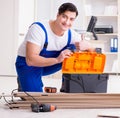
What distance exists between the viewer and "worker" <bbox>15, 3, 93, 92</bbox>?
219 centimetres

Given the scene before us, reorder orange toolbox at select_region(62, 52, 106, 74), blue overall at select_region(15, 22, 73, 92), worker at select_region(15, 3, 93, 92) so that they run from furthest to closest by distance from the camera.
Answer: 1. blue overall at select_region(15, 22, 73, 92)
2. worker at select_region(15, 3, 93, 92)
3. orange toolbox at select_region(62, 52, 106, 74)

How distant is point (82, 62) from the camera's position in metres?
1.92

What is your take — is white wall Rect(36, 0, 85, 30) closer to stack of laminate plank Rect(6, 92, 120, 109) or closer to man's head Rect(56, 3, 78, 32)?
man's head Rect(56, 3, 78, 32)

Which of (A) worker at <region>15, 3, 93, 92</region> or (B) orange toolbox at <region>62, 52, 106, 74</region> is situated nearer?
(B) orange toolbox at <region>62, 52, 106, 74</region>

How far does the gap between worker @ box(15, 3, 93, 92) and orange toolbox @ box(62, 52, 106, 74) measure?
53 millimetres

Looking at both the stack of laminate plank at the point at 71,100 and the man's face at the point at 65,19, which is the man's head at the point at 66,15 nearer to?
the man's face at the point at 65,19

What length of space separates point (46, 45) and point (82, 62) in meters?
0.50

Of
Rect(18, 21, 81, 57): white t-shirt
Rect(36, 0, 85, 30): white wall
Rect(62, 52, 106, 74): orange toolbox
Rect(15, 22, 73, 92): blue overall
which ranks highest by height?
Rect(36, 0, 85, 30): white wall

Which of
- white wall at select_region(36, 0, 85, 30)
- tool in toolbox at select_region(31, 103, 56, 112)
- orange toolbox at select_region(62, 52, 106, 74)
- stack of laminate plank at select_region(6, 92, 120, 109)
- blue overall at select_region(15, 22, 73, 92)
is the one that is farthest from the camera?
white wall at select_region(36, 0, 85, 30)

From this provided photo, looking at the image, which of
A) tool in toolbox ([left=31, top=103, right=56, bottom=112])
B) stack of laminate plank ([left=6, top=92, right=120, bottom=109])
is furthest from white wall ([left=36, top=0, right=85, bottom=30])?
tool in toolbox ([left=31, top=103, right=56, bottom=112])

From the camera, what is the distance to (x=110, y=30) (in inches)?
236

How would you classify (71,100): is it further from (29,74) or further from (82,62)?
(29,74)

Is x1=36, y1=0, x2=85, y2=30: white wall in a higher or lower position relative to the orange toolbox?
higher

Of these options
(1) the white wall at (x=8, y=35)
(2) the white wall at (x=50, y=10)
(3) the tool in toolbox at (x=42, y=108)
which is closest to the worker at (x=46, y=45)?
(3) the tool in toolbox at (x=42, y=108)
